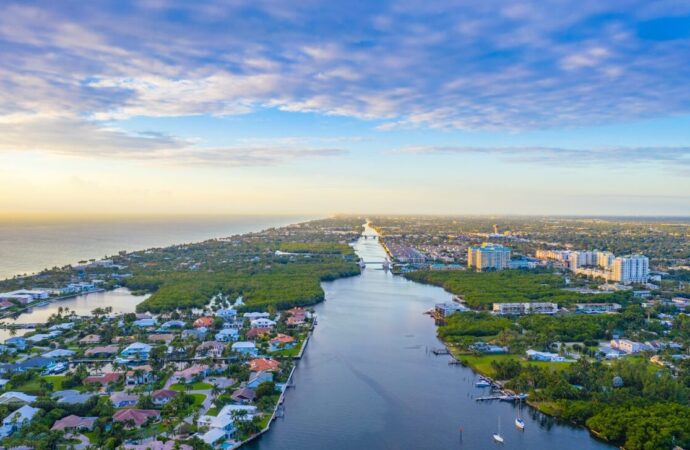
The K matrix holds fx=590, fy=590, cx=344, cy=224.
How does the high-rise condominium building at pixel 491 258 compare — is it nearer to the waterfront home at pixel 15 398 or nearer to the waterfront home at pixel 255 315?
the waterfront home at pixel 255 315

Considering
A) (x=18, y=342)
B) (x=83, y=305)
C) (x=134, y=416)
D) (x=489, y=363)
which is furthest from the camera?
(x=83, y=305)

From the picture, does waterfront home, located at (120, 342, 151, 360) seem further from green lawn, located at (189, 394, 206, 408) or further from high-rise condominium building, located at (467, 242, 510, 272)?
high-rise condominium building, located at (467, 242, 510, 272)

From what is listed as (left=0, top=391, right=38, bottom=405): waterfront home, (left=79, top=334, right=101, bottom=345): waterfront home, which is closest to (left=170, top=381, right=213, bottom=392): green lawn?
(left=0, top=391, right=38, bottom=405): waterfront home

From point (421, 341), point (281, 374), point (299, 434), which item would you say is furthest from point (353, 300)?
point (299, 434)

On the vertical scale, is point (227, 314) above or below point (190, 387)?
above

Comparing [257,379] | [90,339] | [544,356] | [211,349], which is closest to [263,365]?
[257,379]

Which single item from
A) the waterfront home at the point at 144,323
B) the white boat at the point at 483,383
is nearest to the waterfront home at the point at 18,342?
the waterfront home at the point at 144,323

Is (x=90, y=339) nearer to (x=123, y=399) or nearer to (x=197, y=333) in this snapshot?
(x=197, y=333)

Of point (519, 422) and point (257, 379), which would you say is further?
point (257, 379)
